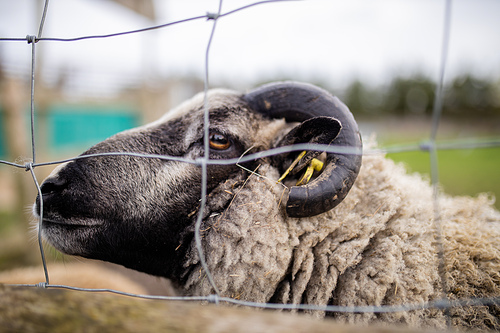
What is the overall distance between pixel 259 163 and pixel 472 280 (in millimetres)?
1343

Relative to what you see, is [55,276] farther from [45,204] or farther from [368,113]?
[368,113]

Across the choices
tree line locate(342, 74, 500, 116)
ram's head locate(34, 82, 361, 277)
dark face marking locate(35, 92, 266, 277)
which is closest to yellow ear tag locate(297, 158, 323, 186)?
ram's head locate(34, 82, 361, 277)

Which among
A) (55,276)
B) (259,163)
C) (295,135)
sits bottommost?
(55,276)

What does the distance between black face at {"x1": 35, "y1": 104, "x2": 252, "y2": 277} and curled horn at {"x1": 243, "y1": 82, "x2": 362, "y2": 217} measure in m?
0.34

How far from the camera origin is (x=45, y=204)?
6.05ft

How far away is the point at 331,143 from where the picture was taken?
Result: 1812mm

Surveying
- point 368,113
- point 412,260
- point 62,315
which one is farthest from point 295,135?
point 368,113

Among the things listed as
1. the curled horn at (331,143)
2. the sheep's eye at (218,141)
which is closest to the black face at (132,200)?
the sheep's eye at (218,141)

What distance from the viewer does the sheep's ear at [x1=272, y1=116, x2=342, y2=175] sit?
1788 mm

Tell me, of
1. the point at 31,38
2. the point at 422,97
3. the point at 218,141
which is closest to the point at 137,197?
the point at 218,141

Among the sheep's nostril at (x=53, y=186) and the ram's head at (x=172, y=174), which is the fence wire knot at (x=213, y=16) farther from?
the sheep's nostril at (x=53, y=186)

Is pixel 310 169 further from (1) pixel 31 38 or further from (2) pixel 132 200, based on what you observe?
(1) pixel 31 38

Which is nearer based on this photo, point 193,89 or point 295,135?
point 295,135

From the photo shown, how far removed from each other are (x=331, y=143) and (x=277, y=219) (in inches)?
21.4
